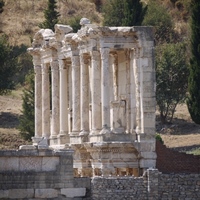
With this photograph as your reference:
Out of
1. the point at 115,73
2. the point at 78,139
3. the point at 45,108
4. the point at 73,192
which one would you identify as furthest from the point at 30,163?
the point at 45,108

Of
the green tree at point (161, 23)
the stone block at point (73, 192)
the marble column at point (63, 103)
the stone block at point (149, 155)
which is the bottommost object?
the stone block at point (73, 192)

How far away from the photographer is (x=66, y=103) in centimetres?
6675

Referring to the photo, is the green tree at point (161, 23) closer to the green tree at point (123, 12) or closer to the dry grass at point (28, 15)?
the green tree at point (123, 12)

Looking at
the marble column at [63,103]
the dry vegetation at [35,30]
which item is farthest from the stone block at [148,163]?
the dry vegetation at [35,30]

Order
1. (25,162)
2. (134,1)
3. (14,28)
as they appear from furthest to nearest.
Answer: (14,28) → (134,1) → (25,162)

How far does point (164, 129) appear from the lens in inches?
3359

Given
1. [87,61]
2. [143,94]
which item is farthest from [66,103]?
[143,94]

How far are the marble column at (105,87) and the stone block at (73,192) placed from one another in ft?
27.8

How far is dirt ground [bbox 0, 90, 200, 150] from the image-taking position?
80.6 metres

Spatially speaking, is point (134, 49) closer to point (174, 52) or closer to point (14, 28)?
point (174, 52)

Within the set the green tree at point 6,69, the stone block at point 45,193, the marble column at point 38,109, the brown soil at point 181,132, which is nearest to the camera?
the stone block at point 45,193

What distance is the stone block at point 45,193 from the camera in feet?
167

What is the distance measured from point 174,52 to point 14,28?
2384 cm

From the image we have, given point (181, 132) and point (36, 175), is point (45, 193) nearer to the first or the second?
point (36, 175)
